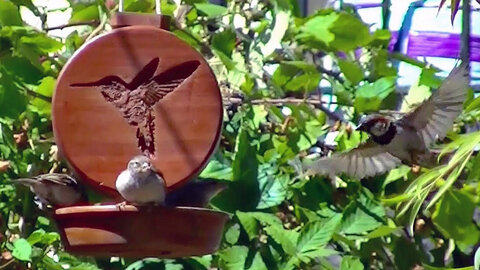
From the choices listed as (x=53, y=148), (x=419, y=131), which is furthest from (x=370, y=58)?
(x=53, y=148)

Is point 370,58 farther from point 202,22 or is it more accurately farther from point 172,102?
point 172,102

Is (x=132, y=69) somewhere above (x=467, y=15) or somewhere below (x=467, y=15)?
below

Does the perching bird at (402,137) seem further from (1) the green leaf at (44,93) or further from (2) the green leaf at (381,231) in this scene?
(1) the green leaf at (44,93)

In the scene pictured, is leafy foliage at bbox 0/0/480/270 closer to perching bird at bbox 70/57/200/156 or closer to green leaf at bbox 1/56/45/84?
green leaf at bbox 1/56/45/84

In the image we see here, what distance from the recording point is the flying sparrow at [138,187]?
1854 millimetres

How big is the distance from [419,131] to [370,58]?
1.55 feet

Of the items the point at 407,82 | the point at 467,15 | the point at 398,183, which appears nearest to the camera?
the point at 467,15

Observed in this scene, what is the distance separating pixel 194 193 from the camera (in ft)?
6.84

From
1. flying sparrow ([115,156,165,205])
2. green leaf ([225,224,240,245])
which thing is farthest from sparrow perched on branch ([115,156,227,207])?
green leaf ([225,224,240,245])

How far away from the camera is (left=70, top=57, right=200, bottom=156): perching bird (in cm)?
199

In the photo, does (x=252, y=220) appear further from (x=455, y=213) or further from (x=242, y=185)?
(x=455, y=213)

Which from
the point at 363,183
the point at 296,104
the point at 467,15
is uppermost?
the point at 467,15

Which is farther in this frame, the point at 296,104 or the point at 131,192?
the point at 296,104

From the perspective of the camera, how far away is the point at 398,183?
267 cm
